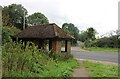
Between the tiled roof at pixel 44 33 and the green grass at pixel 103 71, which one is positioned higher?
the tiled roof at pixel 44 33

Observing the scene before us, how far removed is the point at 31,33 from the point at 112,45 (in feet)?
114

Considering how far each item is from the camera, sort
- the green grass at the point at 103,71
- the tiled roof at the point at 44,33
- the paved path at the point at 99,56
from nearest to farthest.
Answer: the green grass at the point at 103,71, the tiled roof at the point at 44,33, the paved path at the point at 99,56

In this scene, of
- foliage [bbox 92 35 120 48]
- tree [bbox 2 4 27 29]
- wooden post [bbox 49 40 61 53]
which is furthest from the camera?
foliage [bbox 92 35 120 48]

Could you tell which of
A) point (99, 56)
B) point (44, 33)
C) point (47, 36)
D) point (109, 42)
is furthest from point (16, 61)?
point (109, 42)

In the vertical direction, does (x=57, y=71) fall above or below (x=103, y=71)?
above

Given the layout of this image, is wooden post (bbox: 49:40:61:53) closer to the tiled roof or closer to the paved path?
the tiled roof

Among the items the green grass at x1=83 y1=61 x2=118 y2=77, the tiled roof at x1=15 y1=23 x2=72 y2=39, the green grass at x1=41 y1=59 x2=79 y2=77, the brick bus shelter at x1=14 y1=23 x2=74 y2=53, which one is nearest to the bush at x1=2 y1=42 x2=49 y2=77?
the green grass at x1=41 y1=59 x2=79 y2=77

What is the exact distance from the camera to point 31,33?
27.6 meters

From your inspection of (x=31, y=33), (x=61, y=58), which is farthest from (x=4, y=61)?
(x=31, y=33)

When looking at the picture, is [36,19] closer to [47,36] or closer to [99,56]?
[99,56]

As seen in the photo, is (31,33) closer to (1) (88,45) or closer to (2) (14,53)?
(2) (14,53)

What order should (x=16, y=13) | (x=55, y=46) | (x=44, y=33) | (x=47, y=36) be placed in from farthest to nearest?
(x=16, y=13)
(x=44, y=33)
(x=47, y=36)
(x=55, y=46)

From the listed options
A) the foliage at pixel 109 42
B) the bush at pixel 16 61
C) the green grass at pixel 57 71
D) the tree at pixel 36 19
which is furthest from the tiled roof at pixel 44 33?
the tree at pixel 36 19

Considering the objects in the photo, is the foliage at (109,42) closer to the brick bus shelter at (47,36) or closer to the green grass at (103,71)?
the brick bus shelter at (47,36)
